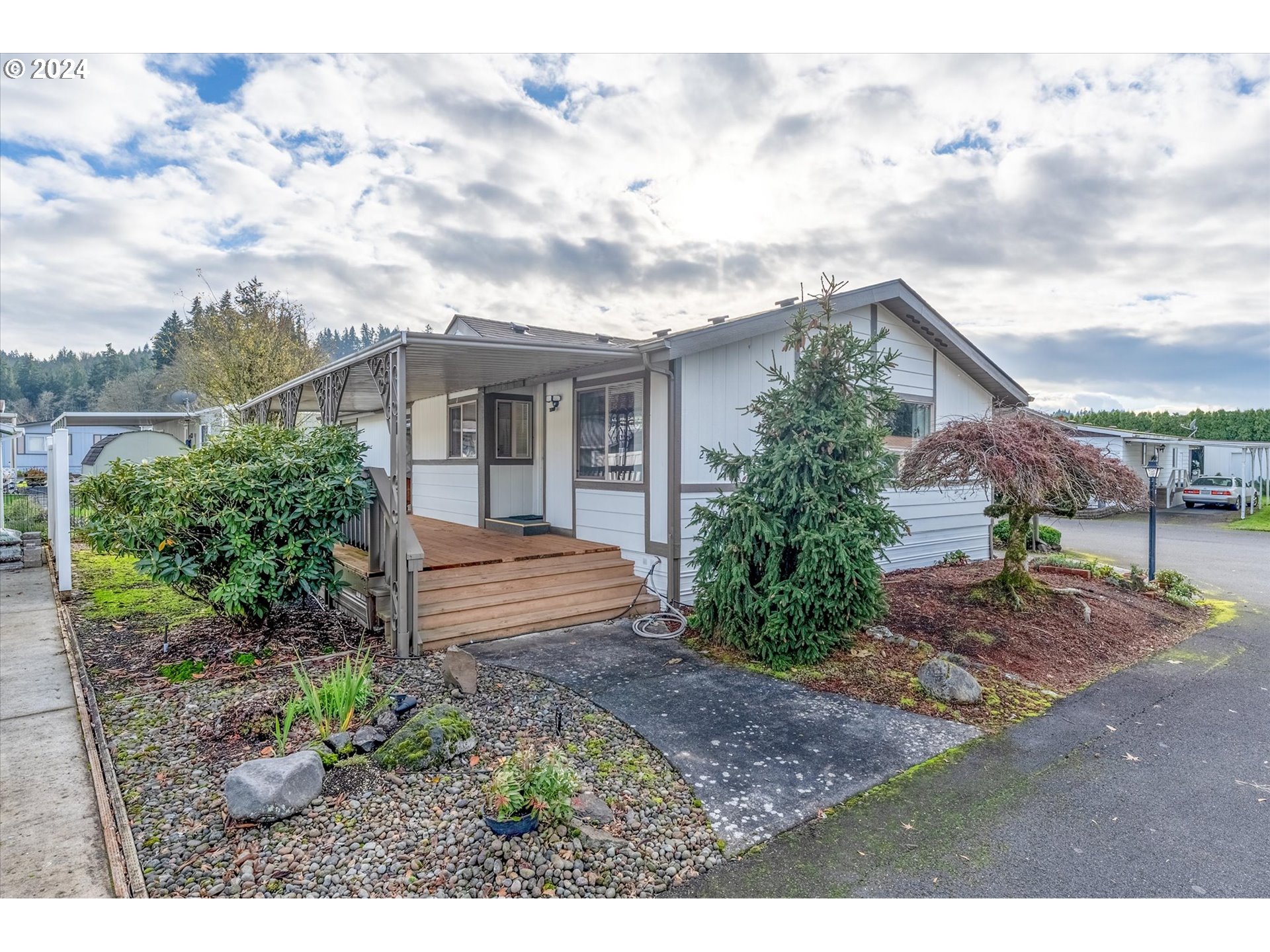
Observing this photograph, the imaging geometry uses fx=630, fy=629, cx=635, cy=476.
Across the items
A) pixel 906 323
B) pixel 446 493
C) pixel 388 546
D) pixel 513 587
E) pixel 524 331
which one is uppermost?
pixel 524 331

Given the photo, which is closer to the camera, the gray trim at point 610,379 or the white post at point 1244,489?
the gray trim at point 610,379

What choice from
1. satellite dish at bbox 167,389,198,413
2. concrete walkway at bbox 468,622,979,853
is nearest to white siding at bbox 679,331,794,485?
concrete walkway at bbox 468,622,979,853

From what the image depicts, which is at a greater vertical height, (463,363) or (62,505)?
(463,363)

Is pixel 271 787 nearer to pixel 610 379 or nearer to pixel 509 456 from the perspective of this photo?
pixel 610 379

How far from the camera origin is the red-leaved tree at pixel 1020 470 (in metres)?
5.99

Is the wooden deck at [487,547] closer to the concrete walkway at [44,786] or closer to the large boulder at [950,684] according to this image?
the concrete walkway at [44,786]

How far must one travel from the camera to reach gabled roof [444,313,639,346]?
33.9ft

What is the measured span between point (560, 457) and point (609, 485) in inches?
50.3

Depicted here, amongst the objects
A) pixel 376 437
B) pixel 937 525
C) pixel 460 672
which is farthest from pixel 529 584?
pixel 376 437

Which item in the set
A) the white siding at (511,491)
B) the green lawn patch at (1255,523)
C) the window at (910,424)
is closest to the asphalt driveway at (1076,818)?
the window at (910,424)

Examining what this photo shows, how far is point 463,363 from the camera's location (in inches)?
274

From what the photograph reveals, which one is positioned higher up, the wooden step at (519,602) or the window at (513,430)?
the window at (513,430)

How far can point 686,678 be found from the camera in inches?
193
